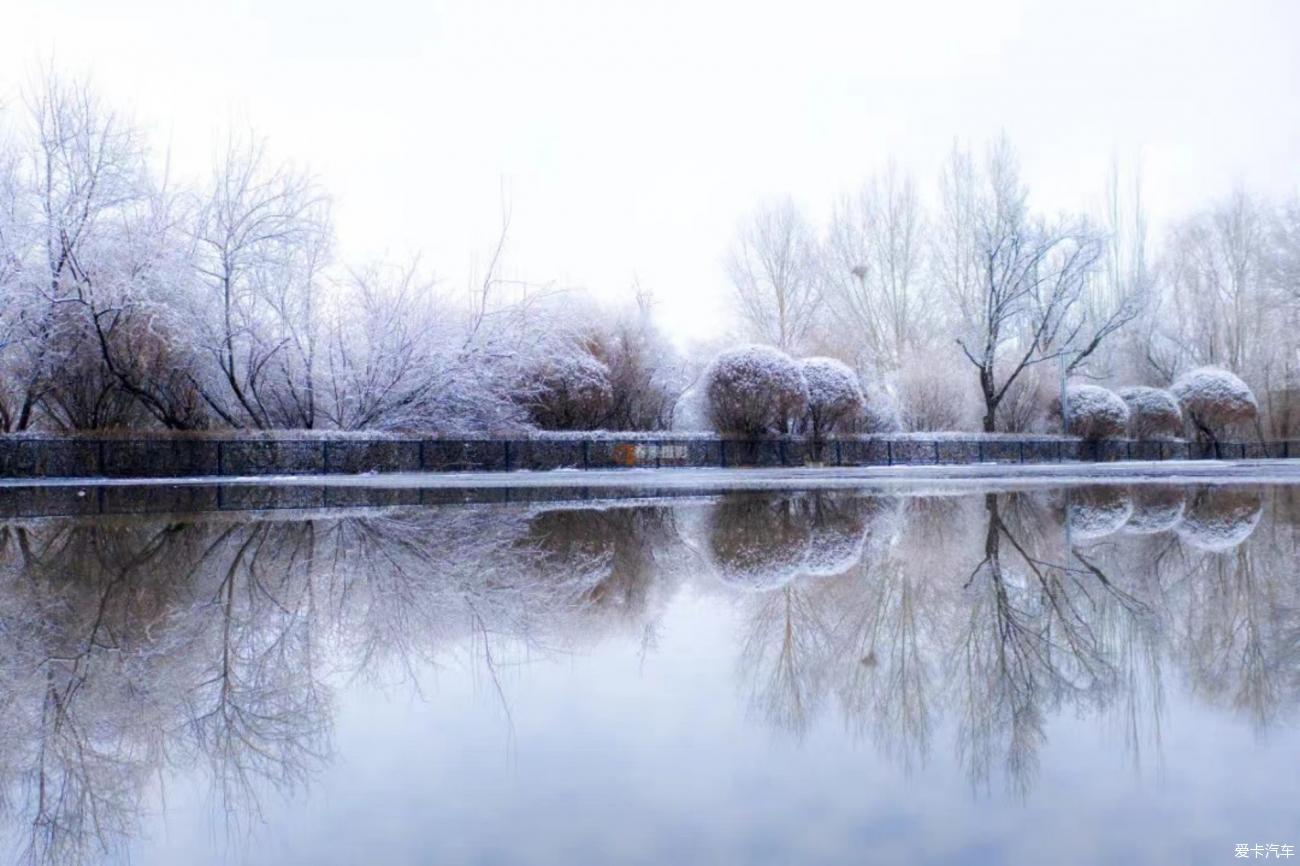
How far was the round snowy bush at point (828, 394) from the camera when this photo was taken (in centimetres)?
2838

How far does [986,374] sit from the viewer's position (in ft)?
113

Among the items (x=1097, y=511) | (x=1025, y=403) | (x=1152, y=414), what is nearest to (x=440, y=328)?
(x=1097, y=511)

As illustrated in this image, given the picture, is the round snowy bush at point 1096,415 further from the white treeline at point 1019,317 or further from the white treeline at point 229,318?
the white treeline at point 229,318

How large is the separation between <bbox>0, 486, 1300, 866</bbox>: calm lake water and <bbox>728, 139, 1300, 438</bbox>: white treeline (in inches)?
1254

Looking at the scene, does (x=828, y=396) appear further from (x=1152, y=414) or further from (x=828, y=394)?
(x=1152, y=414)

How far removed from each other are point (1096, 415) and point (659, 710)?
113 ft

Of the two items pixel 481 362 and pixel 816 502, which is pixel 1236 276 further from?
pixel 816 502

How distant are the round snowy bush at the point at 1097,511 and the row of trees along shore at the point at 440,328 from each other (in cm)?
1337

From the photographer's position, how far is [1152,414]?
3544 centimetres

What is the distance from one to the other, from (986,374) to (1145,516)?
25535mm

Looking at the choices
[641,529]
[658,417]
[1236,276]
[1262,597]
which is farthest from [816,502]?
[1236,276]

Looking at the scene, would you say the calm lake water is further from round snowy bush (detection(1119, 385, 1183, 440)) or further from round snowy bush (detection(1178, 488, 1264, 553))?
round snowy bush (detection(1119, 385, 1183, 440))

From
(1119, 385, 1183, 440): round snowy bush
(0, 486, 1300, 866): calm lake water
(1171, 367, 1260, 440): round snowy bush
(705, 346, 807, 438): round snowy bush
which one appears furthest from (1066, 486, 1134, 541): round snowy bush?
(1171, 367, 1260, 440): round snowy bush

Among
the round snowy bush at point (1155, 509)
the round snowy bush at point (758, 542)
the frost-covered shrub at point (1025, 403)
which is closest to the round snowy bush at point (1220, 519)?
the round snowy bush at point (1155, 509)
